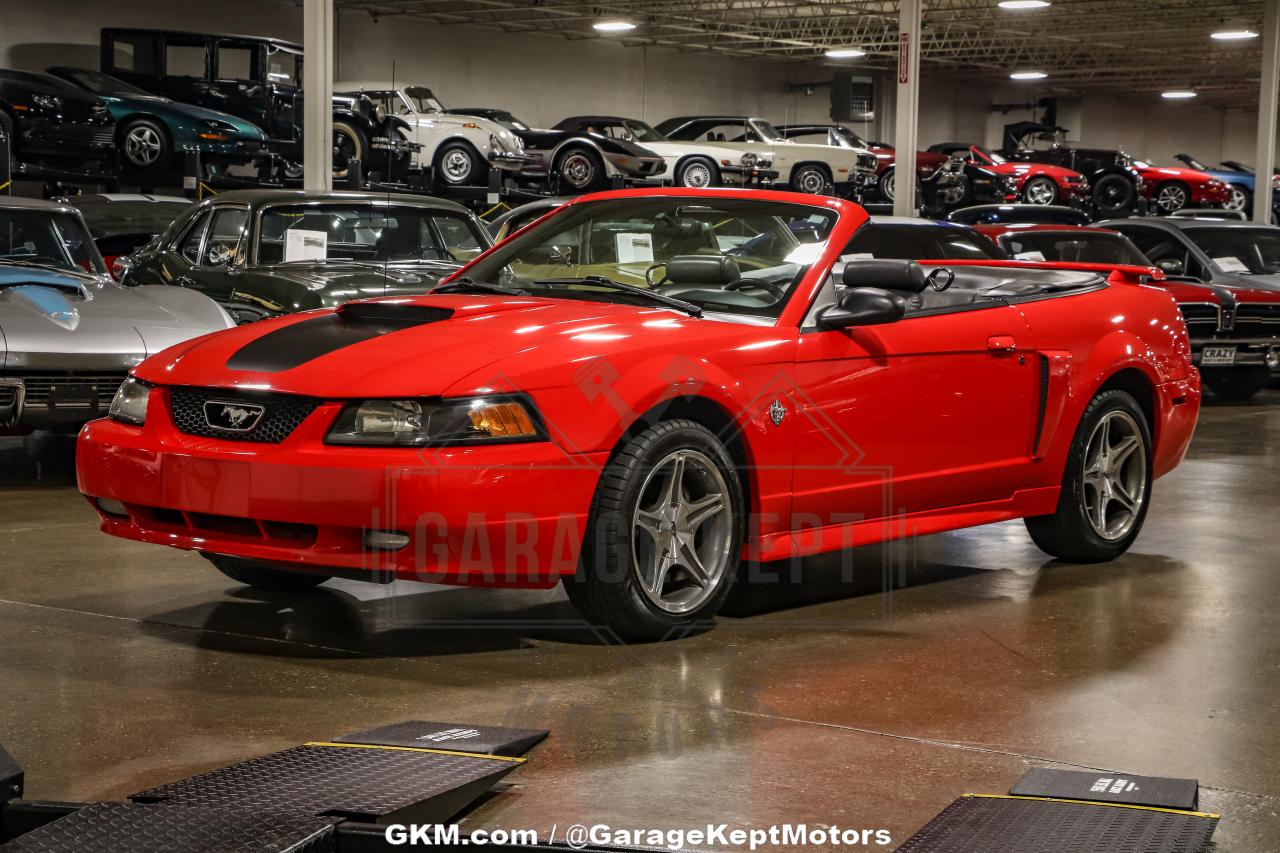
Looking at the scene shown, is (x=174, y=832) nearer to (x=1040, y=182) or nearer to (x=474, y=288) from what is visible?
(x=474, y=288)

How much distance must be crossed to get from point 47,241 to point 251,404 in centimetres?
477

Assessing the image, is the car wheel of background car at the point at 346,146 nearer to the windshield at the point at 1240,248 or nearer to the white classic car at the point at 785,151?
the white classic car at the point at 785,151

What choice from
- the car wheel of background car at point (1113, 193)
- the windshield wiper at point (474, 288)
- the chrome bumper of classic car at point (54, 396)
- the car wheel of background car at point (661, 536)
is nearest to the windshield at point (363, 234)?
the chrome bumper of classic car at point (54, 396)

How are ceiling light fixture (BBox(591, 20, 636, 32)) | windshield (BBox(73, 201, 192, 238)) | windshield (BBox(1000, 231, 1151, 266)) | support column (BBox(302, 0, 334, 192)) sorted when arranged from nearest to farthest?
windshield (BBox(1000, 231, 1151, 266))
support column (BBox(302, 0, 334, 192))
windshield (BBox(73, 201, 192, 238))
ceiling light fixture (BBox(591, 20, 636, 32))

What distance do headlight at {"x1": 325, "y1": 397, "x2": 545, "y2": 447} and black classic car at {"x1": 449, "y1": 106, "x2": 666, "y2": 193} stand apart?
1784cm

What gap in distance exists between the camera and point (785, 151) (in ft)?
88.2

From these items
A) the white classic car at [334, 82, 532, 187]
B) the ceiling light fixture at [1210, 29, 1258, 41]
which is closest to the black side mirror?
the white classic car at [334, 82, 532, 187]

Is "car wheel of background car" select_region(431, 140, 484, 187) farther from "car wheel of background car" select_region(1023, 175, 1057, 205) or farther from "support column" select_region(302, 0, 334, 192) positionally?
"car wheel of background car" select_region(1023, 175, 1057, 205)

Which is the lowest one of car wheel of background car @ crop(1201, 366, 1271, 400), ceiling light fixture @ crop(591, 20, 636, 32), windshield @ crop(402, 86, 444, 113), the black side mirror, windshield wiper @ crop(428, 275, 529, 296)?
car wheel of background car @ crop(1201, 366, 1271, 400)

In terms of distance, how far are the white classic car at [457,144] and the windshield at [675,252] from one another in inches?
630

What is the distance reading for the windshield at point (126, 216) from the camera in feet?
45.2

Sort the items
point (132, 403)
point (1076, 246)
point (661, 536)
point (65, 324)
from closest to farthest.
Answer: point (661, 536) < point (132, 403) < point (65, 324) < point (1076, 246)

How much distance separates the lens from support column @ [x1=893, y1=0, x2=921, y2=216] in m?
18.4

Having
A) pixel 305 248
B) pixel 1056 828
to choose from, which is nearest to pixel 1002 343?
pixel 1056 828
